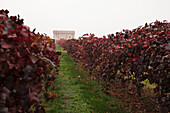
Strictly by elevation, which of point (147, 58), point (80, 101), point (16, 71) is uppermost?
point (147, 58)

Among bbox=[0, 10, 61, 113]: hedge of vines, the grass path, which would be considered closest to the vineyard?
bbox=[0, 10, 61, 113]: hedge of vines

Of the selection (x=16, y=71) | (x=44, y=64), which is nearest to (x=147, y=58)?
(x=44, y=64)

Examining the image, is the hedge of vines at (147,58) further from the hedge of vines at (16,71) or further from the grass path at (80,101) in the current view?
the hedge of vines at (16,71)

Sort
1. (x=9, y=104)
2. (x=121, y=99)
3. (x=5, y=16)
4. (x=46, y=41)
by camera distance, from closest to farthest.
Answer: (x=9, y=104), (x=5, y=16), (x=46, y=41), (x=121, y=99)

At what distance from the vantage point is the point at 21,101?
1788mm

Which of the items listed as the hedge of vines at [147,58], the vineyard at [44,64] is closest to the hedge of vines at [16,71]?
the vineyard at [44,64]

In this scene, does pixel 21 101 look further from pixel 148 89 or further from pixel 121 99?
pixel 148 89

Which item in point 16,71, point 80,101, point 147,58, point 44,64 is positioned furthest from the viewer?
point 80,101

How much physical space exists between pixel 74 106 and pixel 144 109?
195cm

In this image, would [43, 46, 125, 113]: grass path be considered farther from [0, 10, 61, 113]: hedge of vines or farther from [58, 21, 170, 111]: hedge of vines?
[0, 10, 61, 113]: hedge of vines

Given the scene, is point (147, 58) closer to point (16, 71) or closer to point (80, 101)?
point (80, 101)

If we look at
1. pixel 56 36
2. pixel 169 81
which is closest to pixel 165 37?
pixel 169 81

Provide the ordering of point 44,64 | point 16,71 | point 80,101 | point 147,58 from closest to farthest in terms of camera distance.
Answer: point 16,71 → point 44,64 → point 147,58 → point 80,101

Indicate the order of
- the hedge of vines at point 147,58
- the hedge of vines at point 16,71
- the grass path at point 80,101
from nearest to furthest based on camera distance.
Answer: the hedge of vines at point 16,71 < the hedge of vines at point 147,58 < the grass path at point 80,101
